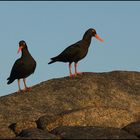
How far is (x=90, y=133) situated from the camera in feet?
43.8

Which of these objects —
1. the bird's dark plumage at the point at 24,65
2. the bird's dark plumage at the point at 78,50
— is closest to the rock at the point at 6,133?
the bird's dark plumage at the point at 24,65

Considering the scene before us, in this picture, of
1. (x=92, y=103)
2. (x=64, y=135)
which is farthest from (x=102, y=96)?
(x=64, y=135)

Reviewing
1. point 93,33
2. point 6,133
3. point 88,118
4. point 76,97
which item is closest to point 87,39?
point 93,33

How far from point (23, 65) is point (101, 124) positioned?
6370 millimetres

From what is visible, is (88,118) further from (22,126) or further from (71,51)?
(71,51)

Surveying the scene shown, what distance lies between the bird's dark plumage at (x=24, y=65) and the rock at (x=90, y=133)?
7.62 metres

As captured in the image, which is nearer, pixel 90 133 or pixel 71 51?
pixel 90 133

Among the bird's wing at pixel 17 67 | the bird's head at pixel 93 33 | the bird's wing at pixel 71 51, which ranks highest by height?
the bird's head at pixel 93 33

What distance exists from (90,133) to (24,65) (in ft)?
28.2

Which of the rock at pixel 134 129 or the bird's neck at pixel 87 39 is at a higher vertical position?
the bird's neck at pixel 87 39

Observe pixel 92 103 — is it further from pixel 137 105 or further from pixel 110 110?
pixel 110 110

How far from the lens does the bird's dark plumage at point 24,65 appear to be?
2130 cm

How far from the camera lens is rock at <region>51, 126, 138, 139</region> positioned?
514 inches

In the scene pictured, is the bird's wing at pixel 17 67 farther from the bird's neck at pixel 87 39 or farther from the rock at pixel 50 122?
the rock at pixel 50 122
